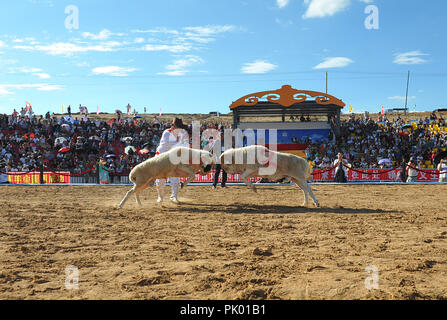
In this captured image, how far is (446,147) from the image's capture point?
25.6m

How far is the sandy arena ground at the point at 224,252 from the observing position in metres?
3.28

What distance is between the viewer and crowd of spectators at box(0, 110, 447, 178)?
22.9 meters

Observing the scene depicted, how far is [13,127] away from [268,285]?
3093 cm

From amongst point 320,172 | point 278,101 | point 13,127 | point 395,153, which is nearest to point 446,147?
point 395,153

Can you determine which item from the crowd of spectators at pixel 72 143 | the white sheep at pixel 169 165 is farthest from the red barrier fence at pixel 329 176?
the white sheep at pixel 169 165

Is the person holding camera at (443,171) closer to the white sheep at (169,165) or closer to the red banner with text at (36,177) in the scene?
the white sheep at (169,165)

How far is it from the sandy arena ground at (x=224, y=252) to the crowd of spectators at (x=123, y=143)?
1432 centimetres

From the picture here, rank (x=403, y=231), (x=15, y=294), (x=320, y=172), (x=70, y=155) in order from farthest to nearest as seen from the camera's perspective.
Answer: (x=70, y=155) < (x=320, y=172) < (x=403, y=231) < (x=15, y=294)

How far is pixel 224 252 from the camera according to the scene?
4.56 metres

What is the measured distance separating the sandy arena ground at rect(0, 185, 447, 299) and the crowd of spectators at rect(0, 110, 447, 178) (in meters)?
14.3

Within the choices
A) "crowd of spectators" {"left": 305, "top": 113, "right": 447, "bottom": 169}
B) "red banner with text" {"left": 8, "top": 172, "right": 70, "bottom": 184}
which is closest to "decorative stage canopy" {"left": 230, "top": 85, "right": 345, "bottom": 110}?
"crowd of spectators" {"left": 305, "top": 113, "right": 447, "bottom": 169}

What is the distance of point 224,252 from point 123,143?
23767mm
